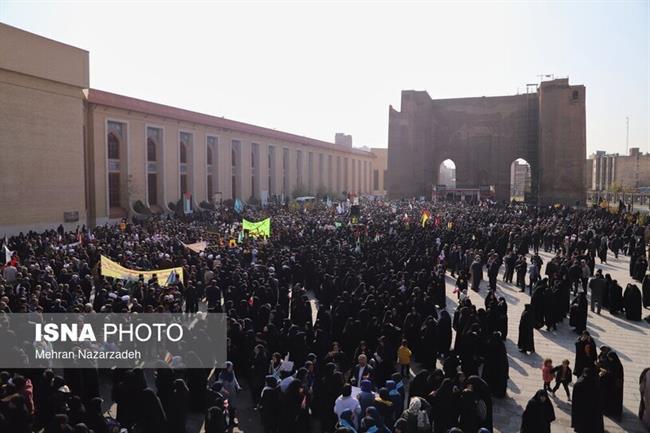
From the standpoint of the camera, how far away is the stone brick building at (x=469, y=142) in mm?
49000

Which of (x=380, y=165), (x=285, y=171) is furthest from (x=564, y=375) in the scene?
(x=380, y=165)

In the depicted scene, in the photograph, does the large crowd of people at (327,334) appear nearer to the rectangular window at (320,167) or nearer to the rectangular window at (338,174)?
the rectangular window at (320,167)

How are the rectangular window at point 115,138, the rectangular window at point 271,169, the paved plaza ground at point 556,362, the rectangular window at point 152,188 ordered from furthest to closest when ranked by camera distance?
1. the rectangular window at point 271,169
2. the rectangular window at point 152,188
3. the rectangular window at point 115,138
4. the paved plaza ground at point 556,362

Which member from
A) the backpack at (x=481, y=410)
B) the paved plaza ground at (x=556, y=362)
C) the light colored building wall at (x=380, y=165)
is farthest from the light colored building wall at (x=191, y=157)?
the backpack at (x=481, y=410)

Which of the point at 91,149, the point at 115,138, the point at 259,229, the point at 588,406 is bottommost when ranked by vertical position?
the point at 588,406

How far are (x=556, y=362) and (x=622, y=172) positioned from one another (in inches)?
2772

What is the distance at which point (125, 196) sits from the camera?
97.8 ft

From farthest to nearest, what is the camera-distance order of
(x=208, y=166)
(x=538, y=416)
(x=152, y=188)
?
(x=208, y=166) → (x=152, y=188) → (x=538, y=416)


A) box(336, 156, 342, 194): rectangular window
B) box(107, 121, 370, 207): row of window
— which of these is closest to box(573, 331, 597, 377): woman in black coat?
box(107, 121, 370, 207): row of window

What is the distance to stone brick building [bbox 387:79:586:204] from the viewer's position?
49.0 m

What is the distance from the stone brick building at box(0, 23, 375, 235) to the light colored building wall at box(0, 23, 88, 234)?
0.15 ft

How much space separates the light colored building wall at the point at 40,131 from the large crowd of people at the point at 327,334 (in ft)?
17.2

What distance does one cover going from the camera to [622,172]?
69.9 metres

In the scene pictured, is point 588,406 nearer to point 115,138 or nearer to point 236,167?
point 115,138
